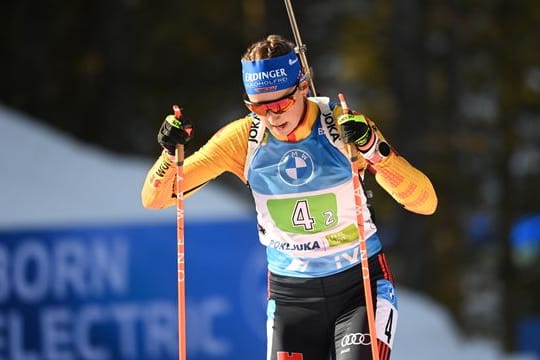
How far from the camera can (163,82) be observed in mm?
15242

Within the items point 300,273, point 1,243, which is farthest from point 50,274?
point 300,273

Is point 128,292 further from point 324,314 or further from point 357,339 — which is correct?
point 357,339

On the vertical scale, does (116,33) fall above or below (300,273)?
above

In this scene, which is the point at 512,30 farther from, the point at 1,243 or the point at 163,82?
the point at 1,243

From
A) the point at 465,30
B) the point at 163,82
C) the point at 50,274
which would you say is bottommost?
the point at 50,274

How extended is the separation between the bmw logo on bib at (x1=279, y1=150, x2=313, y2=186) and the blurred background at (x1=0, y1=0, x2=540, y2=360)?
172 inches

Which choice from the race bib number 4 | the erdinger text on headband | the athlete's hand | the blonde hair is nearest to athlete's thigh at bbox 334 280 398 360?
the race bib number 4

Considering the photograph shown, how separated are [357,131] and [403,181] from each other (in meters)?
0.34

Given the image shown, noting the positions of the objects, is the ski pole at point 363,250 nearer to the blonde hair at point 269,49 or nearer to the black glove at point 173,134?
the blonde hair at point 269,49

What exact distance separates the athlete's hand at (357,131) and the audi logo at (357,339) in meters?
0.78

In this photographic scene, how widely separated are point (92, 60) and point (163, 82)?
1.28m

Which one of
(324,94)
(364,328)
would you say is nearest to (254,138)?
(364,328)

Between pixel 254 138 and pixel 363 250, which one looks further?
pixel 254 138

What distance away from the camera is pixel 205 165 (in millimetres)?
5305
